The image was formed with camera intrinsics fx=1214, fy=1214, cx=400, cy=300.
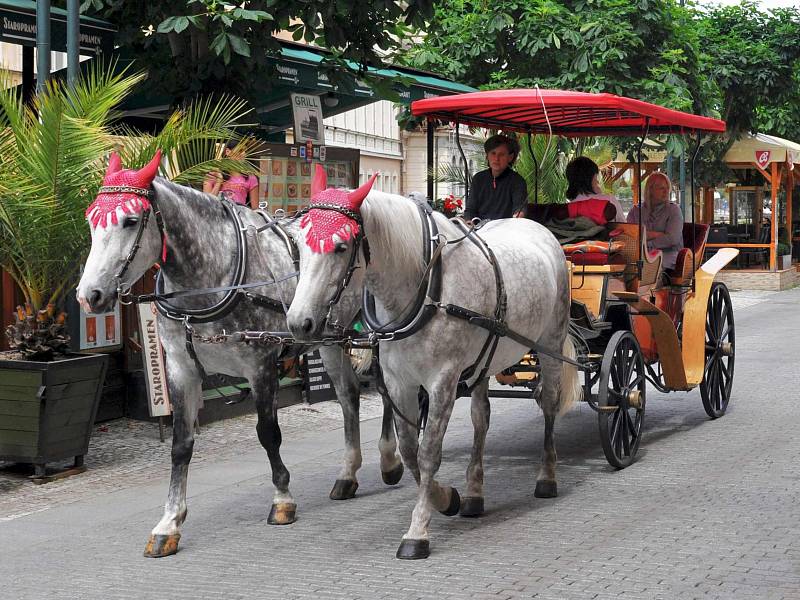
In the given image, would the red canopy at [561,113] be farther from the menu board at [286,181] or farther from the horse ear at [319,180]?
the menu board at [286,181]

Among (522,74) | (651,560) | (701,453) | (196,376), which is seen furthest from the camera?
(522,74)

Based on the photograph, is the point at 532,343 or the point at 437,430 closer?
the point at 437,430

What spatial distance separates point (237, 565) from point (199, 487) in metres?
2.04

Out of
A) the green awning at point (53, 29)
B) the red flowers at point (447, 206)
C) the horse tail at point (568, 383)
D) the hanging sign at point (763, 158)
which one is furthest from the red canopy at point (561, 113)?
the hanging sign at point (763, 158)

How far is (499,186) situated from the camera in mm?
9109

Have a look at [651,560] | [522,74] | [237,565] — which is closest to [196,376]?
[237,565]

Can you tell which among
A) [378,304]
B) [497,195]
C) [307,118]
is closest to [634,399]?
[497,195]

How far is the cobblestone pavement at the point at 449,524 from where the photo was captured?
576 centimetres

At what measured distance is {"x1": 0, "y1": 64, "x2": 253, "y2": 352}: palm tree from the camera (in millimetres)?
8367

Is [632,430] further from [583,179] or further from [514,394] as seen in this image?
[583,179]

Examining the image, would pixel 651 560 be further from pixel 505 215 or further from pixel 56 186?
pixel 56 186

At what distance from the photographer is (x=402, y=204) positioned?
6473mm

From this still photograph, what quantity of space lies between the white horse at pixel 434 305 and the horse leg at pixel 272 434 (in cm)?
72

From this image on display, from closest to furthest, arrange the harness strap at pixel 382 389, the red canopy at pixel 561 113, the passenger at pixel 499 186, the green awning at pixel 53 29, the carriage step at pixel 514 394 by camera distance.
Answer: the harness strap at pixel 382 389 → the red canopy at pixel 561 113 → the carriage step at pixel 514 394 → the passenger at pixel 499 186 → the green awning at pixel 53 29
